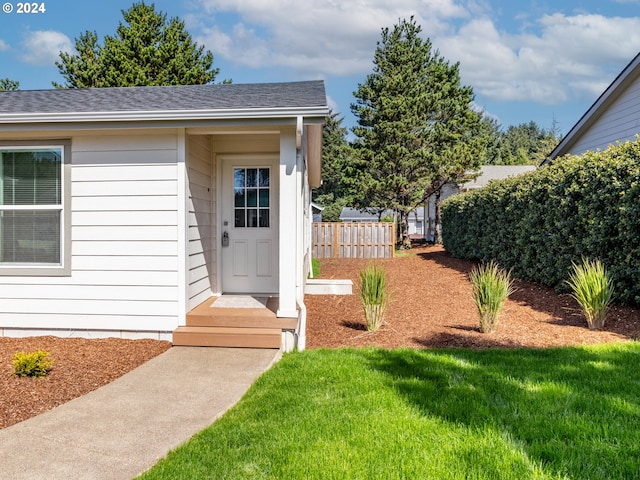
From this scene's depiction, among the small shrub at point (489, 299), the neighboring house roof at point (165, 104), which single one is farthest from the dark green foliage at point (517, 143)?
the neighboring house roof at point (165, 104)

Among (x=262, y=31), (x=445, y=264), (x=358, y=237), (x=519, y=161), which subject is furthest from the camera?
(x=519, y=161)

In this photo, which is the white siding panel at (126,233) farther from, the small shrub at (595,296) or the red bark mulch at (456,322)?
the small shrub at (595,296)

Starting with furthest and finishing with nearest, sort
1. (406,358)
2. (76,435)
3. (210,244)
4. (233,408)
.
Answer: (210,244) → (406,358) → (233,408) → (76,435)

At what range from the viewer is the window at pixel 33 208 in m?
5.52

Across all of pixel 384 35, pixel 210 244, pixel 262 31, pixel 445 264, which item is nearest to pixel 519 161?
pixel 384 35

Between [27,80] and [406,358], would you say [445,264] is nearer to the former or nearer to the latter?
[406,358]

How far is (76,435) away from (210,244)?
3886mm

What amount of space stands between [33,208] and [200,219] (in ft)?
6.46

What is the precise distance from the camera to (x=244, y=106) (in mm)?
5145

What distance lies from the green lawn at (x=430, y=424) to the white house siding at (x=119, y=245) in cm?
206

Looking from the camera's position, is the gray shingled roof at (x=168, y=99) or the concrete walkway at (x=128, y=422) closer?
the concrete walkway at (x=128, y=422)

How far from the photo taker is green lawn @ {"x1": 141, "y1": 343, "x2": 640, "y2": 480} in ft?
7.99

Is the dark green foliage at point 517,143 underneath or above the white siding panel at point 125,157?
above

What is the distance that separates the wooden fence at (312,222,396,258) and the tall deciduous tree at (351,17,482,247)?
11.4 feet
